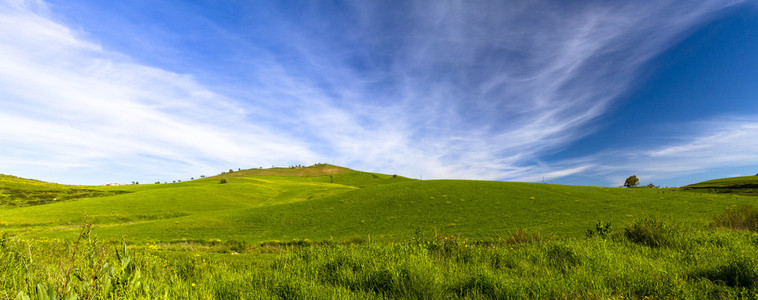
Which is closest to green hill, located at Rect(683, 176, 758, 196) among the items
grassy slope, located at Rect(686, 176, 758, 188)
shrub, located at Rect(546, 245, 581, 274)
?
grassy slope, located at Rect(686, 176, 758, 188)

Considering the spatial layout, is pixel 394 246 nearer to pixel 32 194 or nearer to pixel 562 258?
pixel 562 258

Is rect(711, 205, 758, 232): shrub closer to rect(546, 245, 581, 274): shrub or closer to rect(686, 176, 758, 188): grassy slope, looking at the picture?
rect(546, 245, 581, 274): shrub

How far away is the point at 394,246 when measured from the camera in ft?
32.4

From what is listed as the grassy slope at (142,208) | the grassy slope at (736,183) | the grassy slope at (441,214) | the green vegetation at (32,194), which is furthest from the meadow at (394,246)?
the grassy slope at (736,183)

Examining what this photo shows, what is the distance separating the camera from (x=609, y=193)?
4928 centimetres

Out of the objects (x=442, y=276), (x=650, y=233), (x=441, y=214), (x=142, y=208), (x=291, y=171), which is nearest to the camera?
(x=442, y=276)

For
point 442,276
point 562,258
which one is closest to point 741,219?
point 562,258

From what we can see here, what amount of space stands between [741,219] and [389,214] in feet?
99.7

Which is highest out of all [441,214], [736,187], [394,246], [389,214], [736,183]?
[736,183]

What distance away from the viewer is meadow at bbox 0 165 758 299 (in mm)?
5133

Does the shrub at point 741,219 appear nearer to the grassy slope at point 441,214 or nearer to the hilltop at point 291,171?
the grassy slope at point 441,214

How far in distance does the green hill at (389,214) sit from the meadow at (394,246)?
0.29 m

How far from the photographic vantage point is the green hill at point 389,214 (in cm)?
3069

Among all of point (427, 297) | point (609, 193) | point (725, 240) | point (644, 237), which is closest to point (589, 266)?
point (427, 297)
